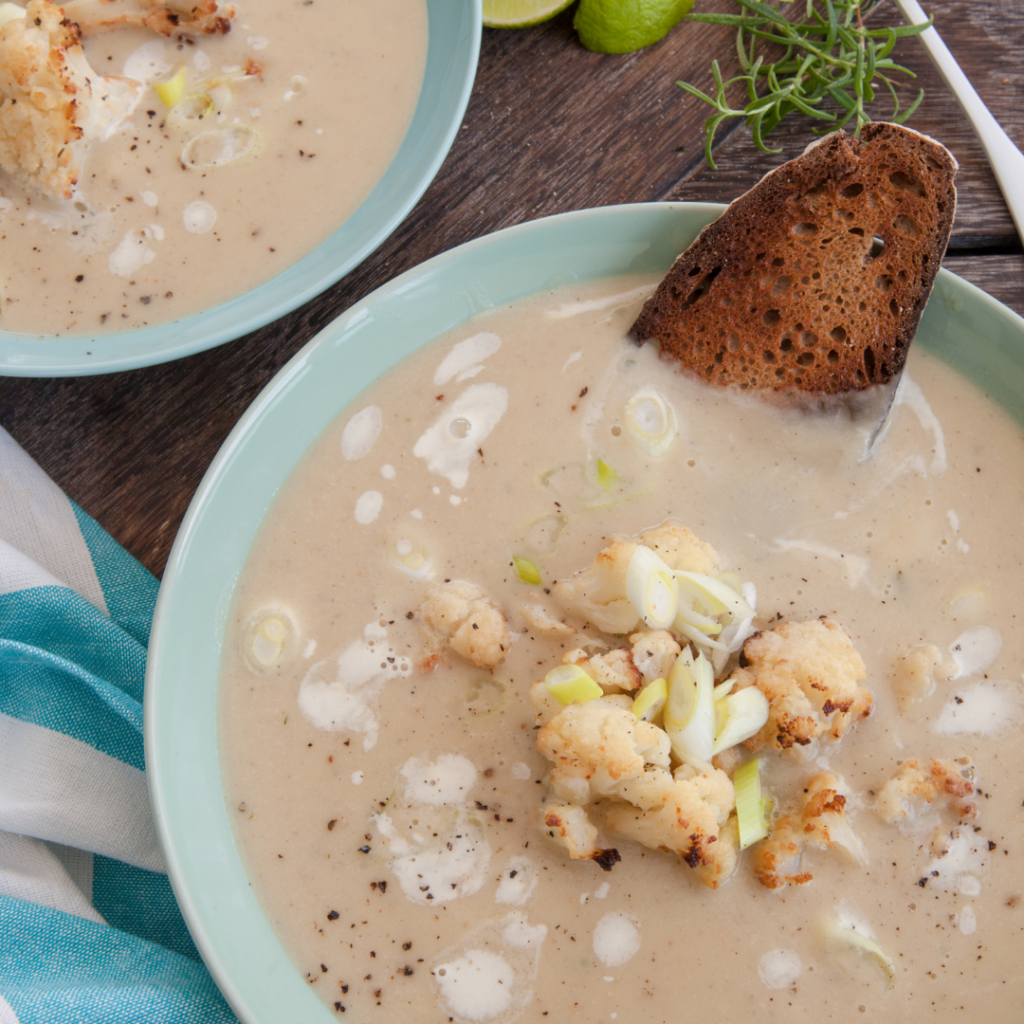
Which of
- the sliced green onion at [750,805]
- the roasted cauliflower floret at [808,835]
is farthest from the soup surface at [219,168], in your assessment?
the roasted cauliflower floret at [808,835]

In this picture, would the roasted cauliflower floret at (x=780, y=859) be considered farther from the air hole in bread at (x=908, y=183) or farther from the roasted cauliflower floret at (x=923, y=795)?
the air hole in bread at (x=908, y=183)

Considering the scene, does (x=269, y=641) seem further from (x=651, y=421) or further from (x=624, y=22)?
(x=624, y=22)

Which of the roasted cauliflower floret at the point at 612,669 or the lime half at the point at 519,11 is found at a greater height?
the lime half at the point at 519,11

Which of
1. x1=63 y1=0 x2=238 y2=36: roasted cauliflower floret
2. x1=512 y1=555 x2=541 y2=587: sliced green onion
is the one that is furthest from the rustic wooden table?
x1=512 y1=555 x2=541 y2=587: sliced green onion

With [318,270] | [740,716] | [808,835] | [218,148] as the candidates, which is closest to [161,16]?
[218,148]

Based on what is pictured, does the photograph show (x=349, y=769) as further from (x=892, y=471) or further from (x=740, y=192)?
(x=740, y=192)
